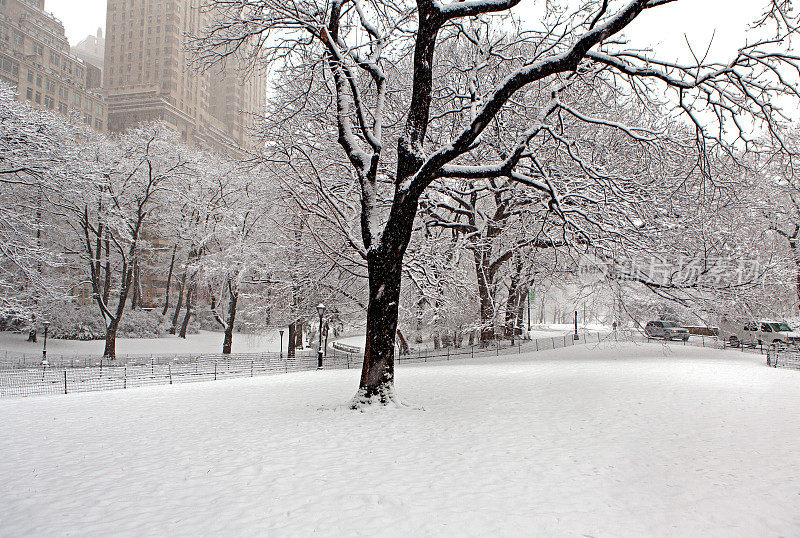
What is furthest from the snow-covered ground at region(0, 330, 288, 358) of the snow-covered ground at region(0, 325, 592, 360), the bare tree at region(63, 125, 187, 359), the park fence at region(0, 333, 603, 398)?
the park fence at region(0, 333, 603, 398)

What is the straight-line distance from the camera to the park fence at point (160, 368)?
18516mm

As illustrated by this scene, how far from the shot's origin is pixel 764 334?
2862 centimetres

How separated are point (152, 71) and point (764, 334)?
118 metres

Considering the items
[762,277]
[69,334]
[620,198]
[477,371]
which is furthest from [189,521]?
[69,334]

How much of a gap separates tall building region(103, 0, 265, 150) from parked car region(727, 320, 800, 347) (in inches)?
3602

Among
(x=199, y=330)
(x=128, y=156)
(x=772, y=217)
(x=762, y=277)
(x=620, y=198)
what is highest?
(x=128, y=156)

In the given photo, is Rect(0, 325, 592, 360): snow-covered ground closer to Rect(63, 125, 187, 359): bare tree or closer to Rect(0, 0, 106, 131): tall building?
Rect(63, 125, 187, 359): bare tree

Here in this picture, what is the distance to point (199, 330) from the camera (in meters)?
47.4

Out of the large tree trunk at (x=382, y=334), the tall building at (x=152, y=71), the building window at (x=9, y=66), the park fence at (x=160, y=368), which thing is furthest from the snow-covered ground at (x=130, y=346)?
the tall building at (x=152, y=71)

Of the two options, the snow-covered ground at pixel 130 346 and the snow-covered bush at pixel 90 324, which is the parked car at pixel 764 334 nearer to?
the snow-covered ground at pixel 130 346

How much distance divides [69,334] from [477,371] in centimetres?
3513

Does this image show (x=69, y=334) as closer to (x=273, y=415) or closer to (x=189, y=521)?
(x=273, y=415)

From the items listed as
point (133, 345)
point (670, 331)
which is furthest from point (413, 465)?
point (133, 345)

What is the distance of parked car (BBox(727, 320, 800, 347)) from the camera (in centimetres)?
2712
